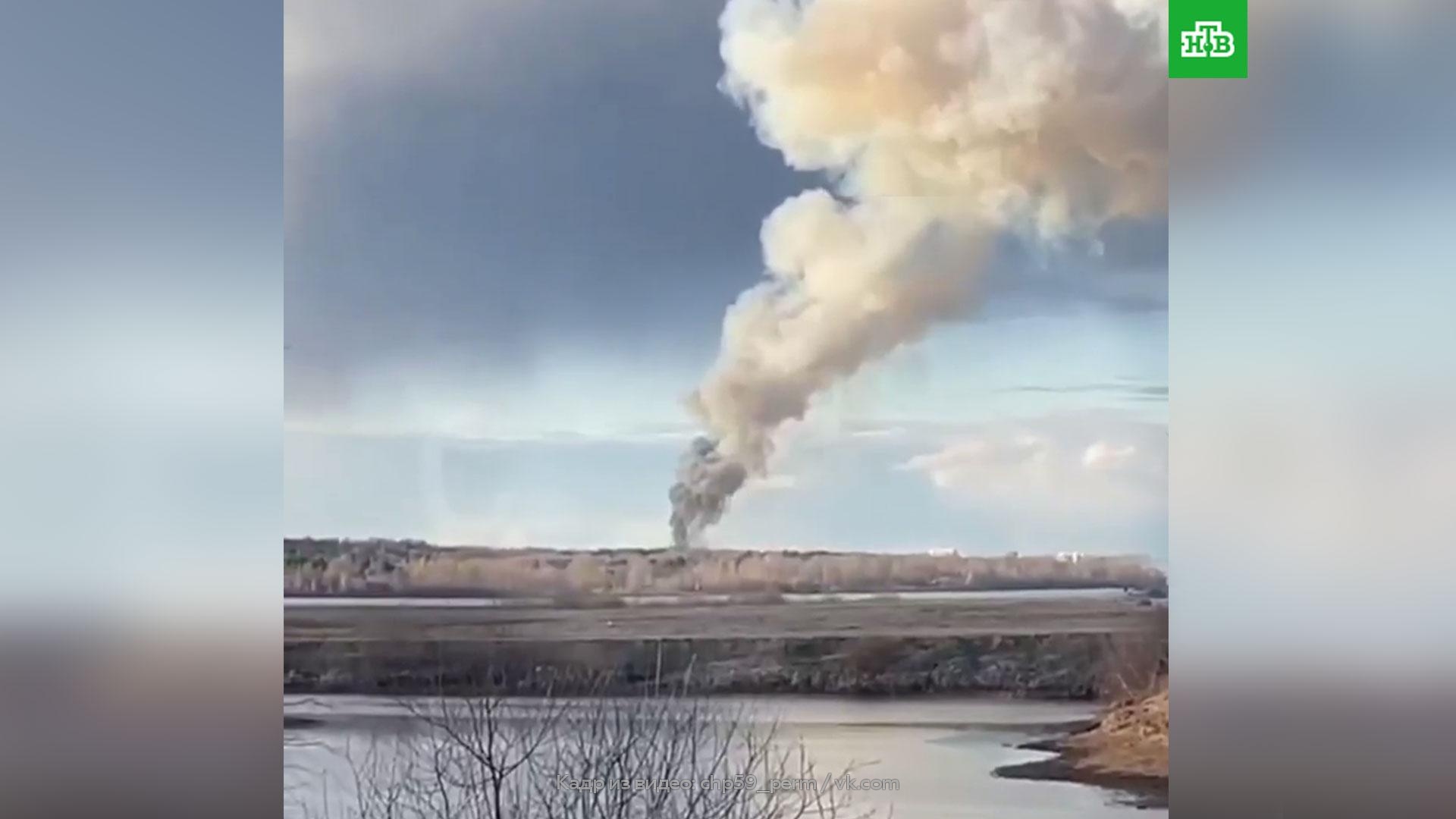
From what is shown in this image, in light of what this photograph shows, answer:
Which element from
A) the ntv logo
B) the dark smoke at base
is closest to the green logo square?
the ntv logo

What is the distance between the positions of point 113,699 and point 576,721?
1.03 meters

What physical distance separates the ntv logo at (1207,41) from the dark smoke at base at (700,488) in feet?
4.27

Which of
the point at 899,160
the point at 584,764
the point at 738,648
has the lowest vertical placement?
the point at 584,764

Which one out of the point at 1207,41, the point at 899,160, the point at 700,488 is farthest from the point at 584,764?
the point at 1207,41

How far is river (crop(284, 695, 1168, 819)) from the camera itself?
8.82ft

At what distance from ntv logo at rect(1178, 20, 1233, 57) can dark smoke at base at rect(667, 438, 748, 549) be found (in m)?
1.30

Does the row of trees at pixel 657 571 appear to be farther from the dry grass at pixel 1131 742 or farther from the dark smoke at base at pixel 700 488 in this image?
the dry grass at pixel 1131 742

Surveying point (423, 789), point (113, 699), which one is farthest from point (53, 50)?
point (423, 789)

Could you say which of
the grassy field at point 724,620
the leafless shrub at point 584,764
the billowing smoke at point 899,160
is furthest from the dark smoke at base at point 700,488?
the leafless shrub at point 584,764

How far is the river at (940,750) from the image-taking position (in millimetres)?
2689

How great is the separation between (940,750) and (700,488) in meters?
0.76

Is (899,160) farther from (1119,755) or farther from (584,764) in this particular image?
(584,764)

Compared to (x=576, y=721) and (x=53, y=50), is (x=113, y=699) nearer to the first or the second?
(x=576, y=721)

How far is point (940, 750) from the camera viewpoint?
2.72 metres
